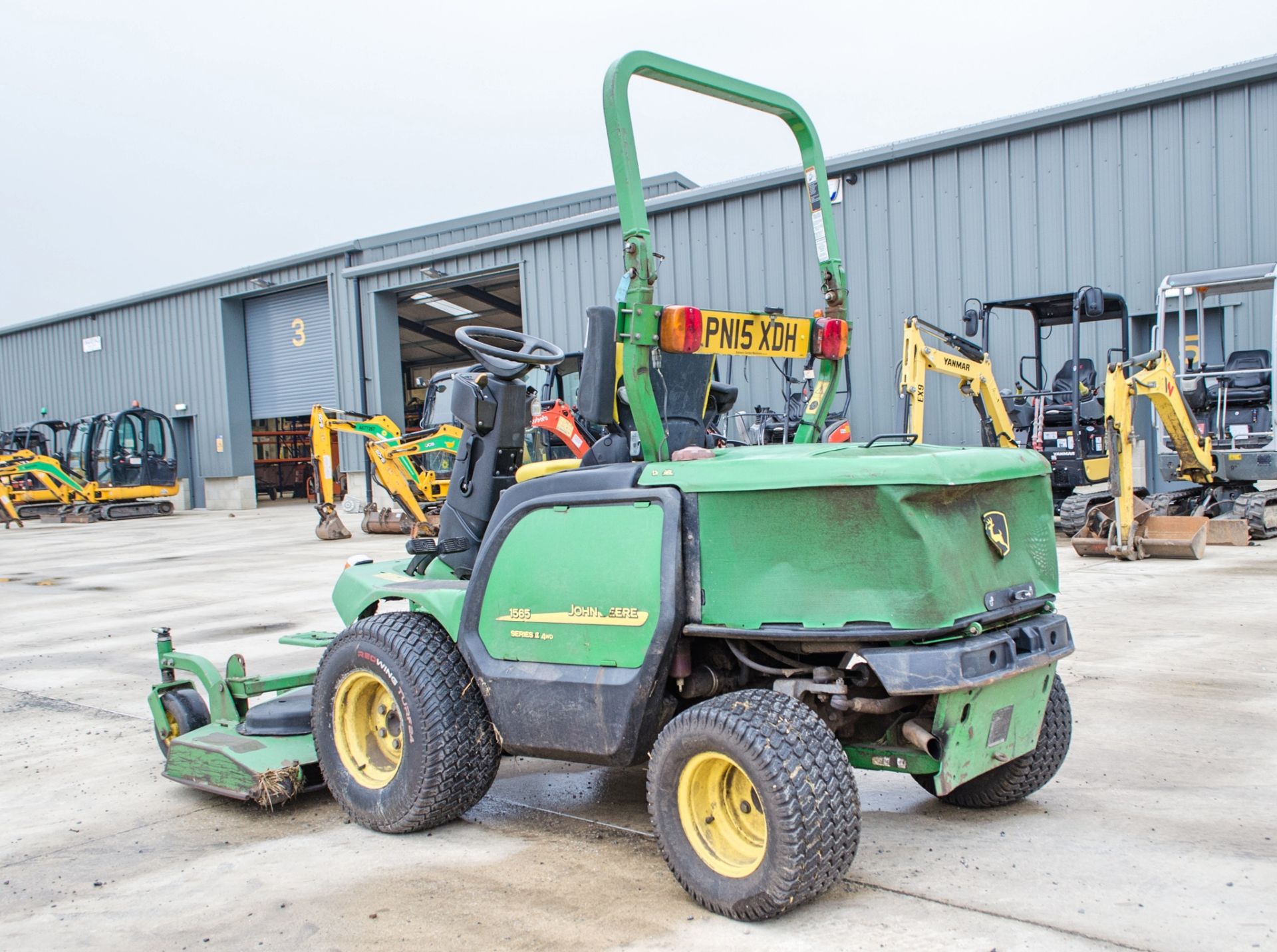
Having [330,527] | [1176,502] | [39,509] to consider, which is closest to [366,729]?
[1176,502]

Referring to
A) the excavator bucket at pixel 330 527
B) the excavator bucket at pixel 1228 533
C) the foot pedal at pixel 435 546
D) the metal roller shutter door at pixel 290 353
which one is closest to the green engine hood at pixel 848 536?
the foot pedal at pixel 435 546

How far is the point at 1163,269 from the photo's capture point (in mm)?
13430

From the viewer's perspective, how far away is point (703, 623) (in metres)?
3.13

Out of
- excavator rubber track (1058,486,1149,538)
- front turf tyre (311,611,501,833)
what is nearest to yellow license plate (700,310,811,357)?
front turf tyre (311,611,501,833)

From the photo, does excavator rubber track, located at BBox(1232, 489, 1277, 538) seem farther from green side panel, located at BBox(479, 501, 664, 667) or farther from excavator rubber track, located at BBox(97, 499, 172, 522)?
excavator rubber track, located at BBox(97, 499, 172, 522)

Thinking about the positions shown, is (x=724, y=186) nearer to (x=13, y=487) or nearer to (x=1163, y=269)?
(x=1163, y=269)

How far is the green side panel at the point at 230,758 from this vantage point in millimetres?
3904

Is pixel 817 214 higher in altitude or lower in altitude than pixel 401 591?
higher

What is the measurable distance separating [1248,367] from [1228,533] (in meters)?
1.80

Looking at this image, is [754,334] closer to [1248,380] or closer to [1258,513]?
[1258,513]

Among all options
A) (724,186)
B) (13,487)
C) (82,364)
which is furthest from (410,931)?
(82,364)

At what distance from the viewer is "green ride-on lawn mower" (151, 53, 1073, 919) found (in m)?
2.92

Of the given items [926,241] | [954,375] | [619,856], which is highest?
[926,241]

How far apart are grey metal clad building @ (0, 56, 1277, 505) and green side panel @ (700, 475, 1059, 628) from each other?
8.59 meters
